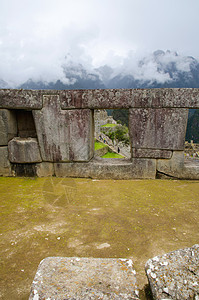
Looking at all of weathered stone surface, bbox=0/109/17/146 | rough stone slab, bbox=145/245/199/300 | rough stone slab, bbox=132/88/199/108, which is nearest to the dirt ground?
rough stone slab, bbox=145/245/199/300

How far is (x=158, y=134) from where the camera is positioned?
4.82m

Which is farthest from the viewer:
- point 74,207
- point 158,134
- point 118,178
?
point 118,178

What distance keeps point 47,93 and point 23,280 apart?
414cm

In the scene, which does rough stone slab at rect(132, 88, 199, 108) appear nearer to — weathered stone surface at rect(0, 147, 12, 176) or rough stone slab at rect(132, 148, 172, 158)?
rough stone slab at rect(132, 148, 172, 158)

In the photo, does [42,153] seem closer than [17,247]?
No

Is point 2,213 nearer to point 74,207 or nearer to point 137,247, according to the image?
point 74,207

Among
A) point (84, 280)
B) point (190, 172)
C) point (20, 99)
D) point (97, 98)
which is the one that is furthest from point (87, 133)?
point (84, 280)

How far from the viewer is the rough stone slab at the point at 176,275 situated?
49.5 inches

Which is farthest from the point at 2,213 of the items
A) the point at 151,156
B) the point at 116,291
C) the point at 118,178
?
the point at 151,156

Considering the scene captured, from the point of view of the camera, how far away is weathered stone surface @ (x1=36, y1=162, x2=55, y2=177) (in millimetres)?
5312

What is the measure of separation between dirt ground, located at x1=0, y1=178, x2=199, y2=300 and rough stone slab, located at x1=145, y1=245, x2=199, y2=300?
44 centimetres

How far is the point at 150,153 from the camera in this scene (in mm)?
4961

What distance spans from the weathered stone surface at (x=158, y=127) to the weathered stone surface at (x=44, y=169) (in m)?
2.48

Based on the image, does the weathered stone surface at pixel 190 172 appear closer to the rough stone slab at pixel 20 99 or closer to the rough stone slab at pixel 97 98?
the rough stone slab at pixel 97 98
